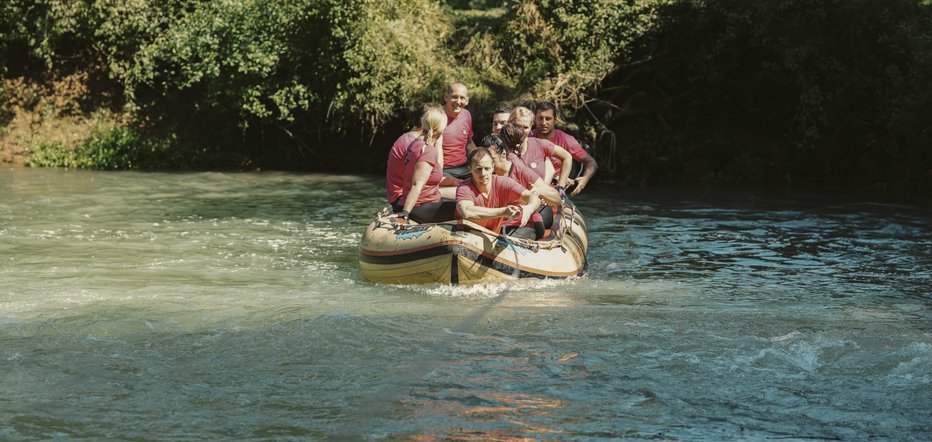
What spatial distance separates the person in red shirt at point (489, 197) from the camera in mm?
8578

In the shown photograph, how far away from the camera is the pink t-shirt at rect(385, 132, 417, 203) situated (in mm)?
9562

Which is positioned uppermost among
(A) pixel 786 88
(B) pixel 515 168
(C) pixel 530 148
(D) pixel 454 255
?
(A) pixel 786 88

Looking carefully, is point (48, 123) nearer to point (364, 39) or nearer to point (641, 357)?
point (364, 39)

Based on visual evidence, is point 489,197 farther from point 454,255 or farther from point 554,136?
point 554,136

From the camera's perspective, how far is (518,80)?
18562 mm

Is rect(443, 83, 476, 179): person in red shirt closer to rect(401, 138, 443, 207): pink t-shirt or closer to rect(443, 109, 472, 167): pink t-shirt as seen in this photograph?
rect(443, 109, 472, 167): pink t-shirt

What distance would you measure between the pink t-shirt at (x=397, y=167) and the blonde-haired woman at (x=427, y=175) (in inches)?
3.7

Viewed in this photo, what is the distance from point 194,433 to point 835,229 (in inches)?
393

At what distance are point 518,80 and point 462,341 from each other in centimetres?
1186

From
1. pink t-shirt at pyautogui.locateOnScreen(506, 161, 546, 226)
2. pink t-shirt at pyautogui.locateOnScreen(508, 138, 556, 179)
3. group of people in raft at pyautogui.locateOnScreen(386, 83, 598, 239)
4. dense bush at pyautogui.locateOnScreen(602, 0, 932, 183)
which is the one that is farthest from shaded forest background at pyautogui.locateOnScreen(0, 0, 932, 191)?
pink t-shirt at pyautogui.locateOnScreen(506, 161, 546, 226)

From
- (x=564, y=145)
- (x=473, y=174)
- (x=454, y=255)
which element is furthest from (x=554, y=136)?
(x=454, y=255)

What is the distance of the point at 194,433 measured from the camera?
17.6ft

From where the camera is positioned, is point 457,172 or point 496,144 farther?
point 457,172

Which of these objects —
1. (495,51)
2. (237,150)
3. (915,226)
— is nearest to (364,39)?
(495,51)
